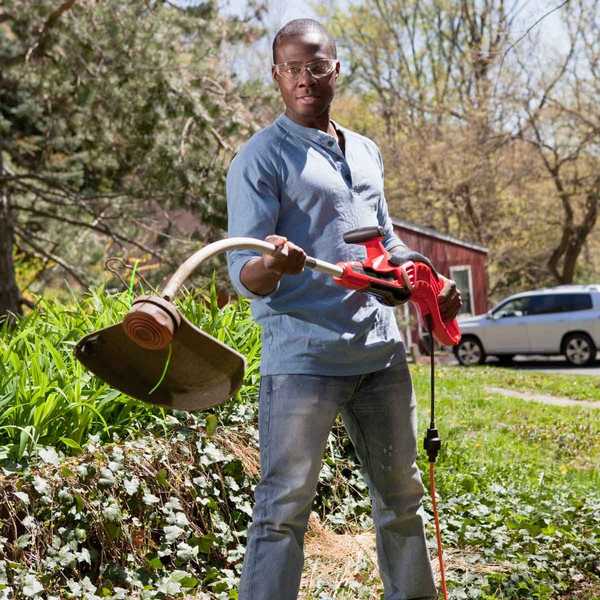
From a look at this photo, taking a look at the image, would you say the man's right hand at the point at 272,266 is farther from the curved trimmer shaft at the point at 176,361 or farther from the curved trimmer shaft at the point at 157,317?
the curved trimmer shaft at the point at 157,317

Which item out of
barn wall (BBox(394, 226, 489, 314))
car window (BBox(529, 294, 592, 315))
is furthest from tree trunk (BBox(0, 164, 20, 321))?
barn wall (BBox(394, 226, 489, 314))

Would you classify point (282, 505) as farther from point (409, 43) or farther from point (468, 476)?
point (409, 43)

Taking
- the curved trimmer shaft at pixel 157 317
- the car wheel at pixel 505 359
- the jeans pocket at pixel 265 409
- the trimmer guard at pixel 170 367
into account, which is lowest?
the car wheel at pixel 505 359

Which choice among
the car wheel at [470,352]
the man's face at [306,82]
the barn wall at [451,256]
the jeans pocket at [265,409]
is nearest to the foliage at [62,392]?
the jeans pocket at [265,409]

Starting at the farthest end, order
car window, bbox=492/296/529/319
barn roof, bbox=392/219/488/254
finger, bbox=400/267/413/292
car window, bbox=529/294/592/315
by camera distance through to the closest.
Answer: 1. barn roof, bbox=392/219/488/254
2. car window, bbox=492/296/529/319
3. car window, bbox=529/294/592/315
4. finger, bbox=400/267/413/292

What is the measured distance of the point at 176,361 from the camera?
2.37 metres

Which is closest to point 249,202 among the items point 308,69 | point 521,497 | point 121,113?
point 308,69

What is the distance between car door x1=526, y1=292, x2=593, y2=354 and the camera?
1852 cm

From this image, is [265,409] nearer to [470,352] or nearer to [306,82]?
[306,82]

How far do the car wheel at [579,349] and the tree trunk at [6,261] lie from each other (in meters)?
11.0

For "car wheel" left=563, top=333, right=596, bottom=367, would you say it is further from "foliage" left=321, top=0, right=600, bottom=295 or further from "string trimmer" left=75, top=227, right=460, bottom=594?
"string trimmer" left=75, top=227, right=460, bottom=594

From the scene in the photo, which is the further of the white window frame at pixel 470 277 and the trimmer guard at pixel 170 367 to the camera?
the white window frame at pixel 470 277

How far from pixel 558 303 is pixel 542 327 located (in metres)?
0.58

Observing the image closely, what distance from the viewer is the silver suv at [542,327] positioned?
727 inches
